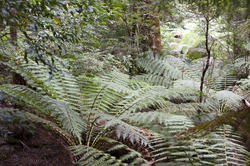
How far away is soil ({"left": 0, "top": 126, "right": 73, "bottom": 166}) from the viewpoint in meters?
1.35

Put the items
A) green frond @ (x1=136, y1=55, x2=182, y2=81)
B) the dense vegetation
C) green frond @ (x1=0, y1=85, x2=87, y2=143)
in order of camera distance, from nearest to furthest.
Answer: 1. the dense vegetation
2. green frond @ (x1=0, y1=85, x2=87, y2=143)
3. green frond @ (x1=136, y1=55, x2=182, y2=81)

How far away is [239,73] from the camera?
Result: 360 centimetres

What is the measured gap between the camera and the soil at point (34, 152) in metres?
1.35

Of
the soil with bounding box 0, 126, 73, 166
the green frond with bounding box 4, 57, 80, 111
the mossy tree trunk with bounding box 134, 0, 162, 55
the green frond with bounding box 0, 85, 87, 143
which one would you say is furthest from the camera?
the mossy tree trunk with bounding box 134, 0, 162, 55

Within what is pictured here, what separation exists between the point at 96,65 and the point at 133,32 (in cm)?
142

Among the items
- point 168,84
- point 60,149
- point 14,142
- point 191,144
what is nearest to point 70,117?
point 60,149

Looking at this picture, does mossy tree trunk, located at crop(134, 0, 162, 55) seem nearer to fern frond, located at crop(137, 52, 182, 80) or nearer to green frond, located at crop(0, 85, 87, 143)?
fern frond, located at crop(137, 52, 182, 80)

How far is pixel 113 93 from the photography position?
2.23 m

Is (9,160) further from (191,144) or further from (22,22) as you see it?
(191,144)

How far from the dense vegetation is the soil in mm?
16

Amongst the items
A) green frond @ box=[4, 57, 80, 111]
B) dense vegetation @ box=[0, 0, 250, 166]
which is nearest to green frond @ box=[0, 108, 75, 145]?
dense vegetation @ box=[0, 0, 250, 166]

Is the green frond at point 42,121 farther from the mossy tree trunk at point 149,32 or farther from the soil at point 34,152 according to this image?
the mossy tree trunk at point 149,32

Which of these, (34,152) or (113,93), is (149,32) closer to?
(113,93)

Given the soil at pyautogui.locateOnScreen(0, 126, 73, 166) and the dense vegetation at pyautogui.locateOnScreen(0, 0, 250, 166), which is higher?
the dense vegetation at pyautogui.locateOnScreen(0, 0, 250, 166)
